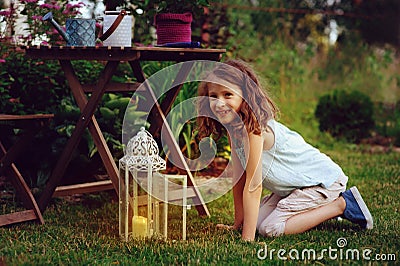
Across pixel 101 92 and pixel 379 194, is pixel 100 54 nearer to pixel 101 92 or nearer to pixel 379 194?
pixel 101 92

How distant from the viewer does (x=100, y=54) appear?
3.07m

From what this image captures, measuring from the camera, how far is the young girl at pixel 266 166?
309 centimetres

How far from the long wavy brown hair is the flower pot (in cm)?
34

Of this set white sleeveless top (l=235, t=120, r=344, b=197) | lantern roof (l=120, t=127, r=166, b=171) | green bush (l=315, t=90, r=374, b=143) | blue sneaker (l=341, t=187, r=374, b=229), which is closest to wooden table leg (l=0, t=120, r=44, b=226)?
lantern roof (l=120, t=127, r=166, b=171)

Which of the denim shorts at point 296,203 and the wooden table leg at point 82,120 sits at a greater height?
the wooden table leg at point 82,120

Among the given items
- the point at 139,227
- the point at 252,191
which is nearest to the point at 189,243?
the point at 139,227

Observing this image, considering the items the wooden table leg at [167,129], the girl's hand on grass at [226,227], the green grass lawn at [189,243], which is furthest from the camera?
the wooden table leg at [167,129]

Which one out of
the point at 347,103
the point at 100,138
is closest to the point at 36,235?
the point at 100,138

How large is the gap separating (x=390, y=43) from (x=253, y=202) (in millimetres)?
9975

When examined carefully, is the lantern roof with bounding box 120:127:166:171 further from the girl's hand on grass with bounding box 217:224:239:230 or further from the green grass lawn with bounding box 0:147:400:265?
the girl's hand on grass with bounding box 217:224:239:230

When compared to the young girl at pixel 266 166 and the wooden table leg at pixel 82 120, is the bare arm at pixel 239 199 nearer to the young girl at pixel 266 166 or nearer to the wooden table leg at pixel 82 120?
the young girl at pixel 266 166

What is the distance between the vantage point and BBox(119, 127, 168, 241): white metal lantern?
2990mm
